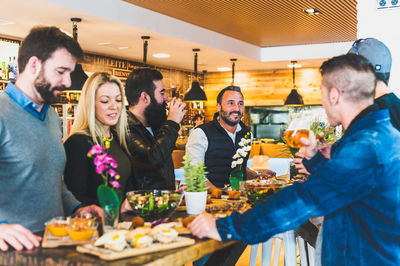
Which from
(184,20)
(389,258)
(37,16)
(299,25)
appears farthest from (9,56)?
(389,258)

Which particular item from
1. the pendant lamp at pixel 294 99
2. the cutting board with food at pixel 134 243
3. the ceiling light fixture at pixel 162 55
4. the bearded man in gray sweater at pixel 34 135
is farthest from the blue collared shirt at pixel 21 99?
the pendant lamp at pixel 294 99

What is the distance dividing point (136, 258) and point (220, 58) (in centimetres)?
892

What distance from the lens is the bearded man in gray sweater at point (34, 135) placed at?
72.3 inches

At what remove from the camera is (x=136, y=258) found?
143 centimetres

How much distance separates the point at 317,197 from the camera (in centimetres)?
165

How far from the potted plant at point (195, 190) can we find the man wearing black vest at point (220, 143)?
5.34 ft

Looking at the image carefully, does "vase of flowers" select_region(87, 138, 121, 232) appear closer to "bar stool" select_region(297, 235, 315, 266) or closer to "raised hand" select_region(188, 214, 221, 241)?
"raised hand" select_region(188, 214, 221, 241)

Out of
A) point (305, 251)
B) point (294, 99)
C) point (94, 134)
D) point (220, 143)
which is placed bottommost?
point (305, 251)

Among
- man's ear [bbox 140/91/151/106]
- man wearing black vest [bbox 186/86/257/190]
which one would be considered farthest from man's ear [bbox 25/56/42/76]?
man wearing black vest [bbox 186/86/257/190]

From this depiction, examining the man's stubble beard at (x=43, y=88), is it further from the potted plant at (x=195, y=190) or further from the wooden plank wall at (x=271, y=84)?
the wooden plank wall at (x=271, y=84)

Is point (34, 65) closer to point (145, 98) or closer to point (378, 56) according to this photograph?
point (145, 98)

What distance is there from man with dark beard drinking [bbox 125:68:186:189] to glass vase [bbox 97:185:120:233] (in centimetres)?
96

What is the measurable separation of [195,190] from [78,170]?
0.58 m

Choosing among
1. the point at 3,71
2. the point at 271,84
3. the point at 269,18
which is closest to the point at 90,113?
the point at 269,18
